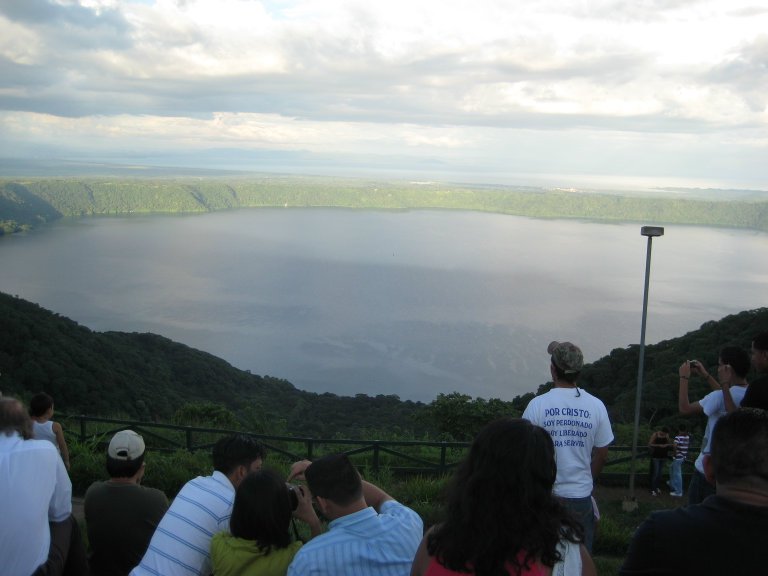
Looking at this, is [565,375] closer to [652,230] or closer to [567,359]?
[567,359]

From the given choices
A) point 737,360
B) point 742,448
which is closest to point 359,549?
point 742,448

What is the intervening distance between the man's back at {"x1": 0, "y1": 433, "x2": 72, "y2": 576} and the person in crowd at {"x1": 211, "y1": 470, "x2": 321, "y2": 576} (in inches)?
24.3

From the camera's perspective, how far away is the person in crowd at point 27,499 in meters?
2.11

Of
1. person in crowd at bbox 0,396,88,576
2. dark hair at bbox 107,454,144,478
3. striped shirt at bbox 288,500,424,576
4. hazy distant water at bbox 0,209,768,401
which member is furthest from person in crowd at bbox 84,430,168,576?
hazy distant water at bbox 0,209,768,401

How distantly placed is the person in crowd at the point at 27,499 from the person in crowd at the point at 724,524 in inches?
69.8

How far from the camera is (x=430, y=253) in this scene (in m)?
97.3

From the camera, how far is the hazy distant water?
4369cm

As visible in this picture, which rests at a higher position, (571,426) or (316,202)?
(316,202)

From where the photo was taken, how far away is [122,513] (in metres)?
2.44

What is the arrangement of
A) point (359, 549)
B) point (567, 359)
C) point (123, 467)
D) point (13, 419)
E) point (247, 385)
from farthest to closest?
point (247, 385) < point (567, 359) < point (123, 467) < point (13, 419) < point (359, 549)

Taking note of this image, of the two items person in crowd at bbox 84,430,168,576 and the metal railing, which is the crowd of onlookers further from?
the metal railing

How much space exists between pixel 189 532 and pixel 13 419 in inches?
29.4

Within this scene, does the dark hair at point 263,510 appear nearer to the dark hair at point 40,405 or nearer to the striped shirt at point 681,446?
the dark hair at point 40,405

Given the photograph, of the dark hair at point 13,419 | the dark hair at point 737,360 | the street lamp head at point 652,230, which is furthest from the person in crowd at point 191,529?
the street lamp head at point 652,230
